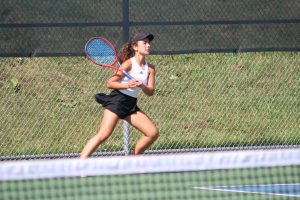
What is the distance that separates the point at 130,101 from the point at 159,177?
66 centimetres

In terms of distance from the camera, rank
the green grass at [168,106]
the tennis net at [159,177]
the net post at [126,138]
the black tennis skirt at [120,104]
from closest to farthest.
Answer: the tennis net at [159,177] → the black tennis skirt at [120,104] → the net post at [126,138] → the green grass at [168,106]

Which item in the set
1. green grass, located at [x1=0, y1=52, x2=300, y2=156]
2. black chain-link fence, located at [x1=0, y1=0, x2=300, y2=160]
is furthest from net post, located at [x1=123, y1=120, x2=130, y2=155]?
green grass, located at [x1=0, y1=52, x2=300, y2=156]

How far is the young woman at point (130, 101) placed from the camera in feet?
21.7

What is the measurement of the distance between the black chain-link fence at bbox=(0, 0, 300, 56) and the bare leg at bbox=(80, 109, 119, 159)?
55.7 inches

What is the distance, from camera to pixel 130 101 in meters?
6.76

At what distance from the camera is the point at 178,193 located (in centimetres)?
617

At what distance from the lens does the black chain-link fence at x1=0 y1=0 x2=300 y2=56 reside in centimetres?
789

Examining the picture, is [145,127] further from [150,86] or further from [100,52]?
[100,52]

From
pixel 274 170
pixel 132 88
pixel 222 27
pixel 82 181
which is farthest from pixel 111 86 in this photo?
pixel 222 27

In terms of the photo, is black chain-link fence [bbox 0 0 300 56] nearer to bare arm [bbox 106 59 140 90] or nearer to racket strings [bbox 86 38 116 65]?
racket strings [bbox 86 38 116 65]

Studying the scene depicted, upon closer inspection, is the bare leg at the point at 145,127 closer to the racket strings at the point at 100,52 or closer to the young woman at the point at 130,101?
the young woman at the point at 130,101

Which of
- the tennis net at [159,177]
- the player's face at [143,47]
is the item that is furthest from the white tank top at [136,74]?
the tennis net at [159,177]

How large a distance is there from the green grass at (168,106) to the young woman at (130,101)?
5.95 feet

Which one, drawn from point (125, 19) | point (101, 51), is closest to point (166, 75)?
point (125, 19)
